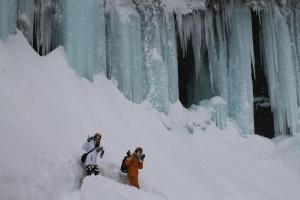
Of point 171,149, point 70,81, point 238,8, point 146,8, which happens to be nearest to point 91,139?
Answer: point 70,81

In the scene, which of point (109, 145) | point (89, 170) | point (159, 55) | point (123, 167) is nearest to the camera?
point (89, 170)

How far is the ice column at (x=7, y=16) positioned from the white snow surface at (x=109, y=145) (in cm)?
23

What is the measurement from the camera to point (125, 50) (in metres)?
16.0

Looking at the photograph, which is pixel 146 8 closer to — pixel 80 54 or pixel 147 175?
pixel 80 54

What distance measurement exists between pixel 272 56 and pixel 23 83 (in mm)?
9601

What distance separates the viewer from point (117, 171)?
12.0 metres

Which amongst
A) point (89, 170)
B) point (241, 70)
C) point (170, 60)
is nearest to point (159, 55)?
point (170, 60)

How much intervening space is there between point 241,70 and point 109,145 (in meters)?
6.81

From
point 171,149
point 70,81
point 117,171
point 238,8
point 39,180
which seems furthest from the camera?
point 238,8

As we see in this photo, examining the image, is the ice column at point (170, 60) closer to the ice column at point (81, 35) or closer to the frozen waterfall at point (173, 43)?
the frozen waterfall at point (173, 43)

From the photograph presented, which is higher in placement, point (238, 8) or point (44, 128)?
point (238, 8)

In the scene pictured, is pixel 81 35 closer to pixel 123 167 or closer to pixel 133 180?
pixel 123 167

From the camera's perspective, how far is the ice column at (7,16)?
502 inches

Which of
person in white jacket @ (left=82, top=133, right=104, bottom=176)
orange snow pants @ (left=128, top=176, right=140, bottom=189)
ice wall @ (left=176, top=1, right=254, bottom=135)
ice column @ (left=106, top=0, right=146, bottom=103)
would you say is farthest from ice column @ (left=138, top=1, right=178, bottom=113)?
person in white jacket @ (left=82, top=133, right=104, bottom=176)
